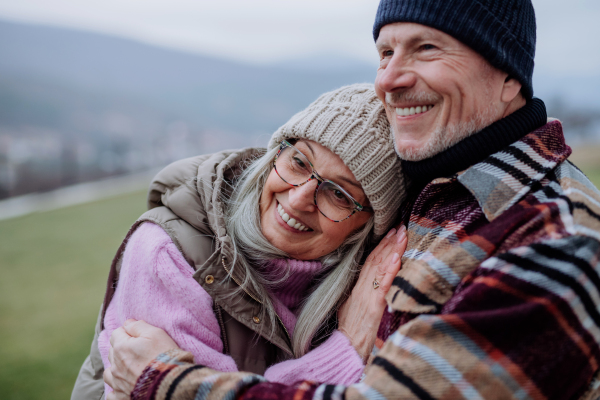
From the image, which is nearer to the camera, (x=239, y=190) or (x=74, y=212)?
(x=239, y=190)

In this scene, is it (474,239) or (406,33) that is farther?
(406,33)

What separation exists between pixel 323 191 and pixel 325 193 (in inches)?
0.6

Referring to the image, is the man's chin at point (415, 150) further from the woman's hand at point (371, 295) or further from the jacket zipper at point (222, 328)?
the jacket zipper at point (222, 328)

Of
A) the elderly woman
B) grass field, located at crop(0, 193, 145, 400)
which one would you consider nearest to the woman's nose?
the elderly woman

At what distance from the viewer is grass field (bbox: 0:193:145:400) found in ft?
14.4

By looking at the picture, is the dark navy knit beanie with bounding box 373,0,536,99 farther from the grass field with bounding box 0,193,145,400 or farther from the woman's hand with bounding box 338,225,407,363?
the grass field with bounding box 0,193,145,400

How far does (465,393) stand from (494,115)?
3.95 feet

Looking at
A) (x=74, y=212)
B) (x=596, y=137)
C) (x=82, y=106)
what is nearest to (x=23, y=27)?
Result: (x=82, y=106)

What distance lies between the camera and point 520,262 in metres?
1.33

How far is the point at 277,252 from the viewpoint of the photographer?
2.12m

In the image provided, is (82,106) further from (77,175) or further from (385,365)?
(385,365)

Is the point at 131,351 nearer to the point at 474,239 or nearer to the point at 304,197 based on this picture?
the point at 304,197

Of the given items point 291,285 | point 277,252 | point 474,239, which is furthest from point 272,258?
point 474,239

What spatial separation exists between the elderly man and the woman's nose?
472mm
